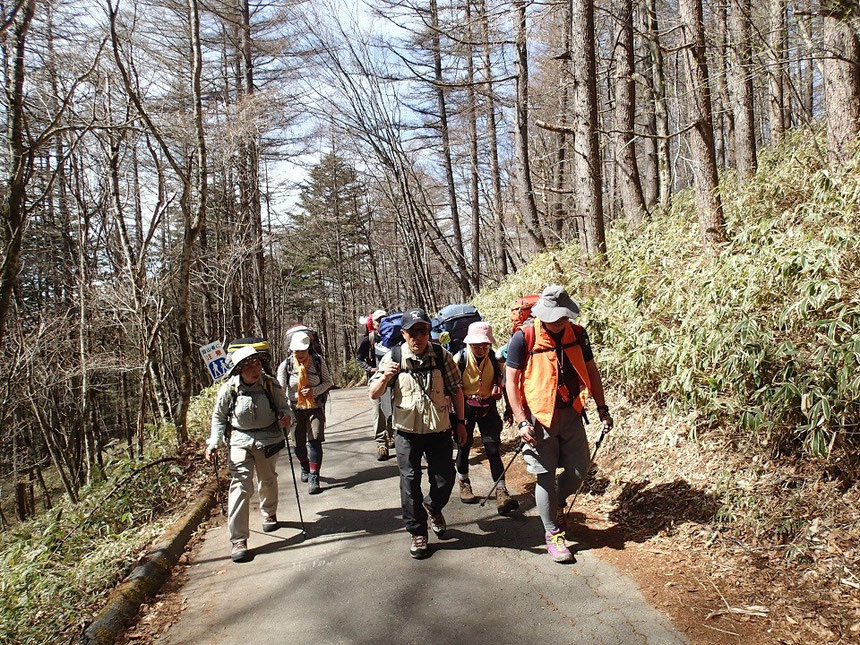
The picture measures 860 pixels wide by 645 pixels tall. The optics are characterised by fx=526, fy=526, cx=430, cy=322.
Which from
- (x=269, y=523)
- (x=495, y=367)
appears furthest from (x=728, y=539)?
(x=269, y=523)

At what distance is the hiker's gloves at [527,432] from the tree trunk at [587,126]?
179 inches

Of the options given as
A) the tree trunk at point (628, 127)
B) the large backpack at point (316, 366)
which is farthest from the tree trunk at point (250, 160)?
the tree trunk at point (628, 127)

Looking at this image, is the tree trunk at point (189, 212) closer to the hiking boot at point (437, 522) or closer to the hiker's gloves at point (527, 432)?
the hiking boot at point (437, 522)

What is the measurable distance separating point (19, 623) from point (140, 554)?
0.98 metres

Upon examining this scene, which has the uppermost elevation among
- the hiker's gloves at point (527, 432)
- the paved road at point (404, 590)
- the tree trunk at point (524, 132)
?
the tree trunk at point (524, 132)

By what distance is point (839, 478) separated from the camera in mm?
3568

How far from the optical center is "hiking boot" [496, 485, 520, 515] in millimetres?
5012

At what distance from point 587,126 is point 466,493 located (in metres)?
5.74

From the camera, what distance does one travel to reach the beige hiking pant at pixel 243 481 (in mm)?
4695

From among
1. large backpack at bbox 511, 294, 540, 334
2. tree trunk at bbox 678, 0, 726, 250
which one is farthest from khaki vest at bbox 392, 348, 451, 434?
tree trunk at bbox 678, 0, 726, 250

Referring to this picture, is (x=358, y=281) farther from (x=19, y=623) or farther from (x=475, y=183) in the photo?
(x=19, y=623)

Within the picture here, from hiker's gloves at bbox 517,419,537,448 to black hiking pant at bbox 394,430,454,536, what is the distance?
76 cm

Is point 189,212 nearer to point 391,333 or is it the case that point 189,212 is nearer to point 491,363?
point 391,333

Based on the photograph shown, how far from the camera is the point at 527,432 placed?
3.93m
